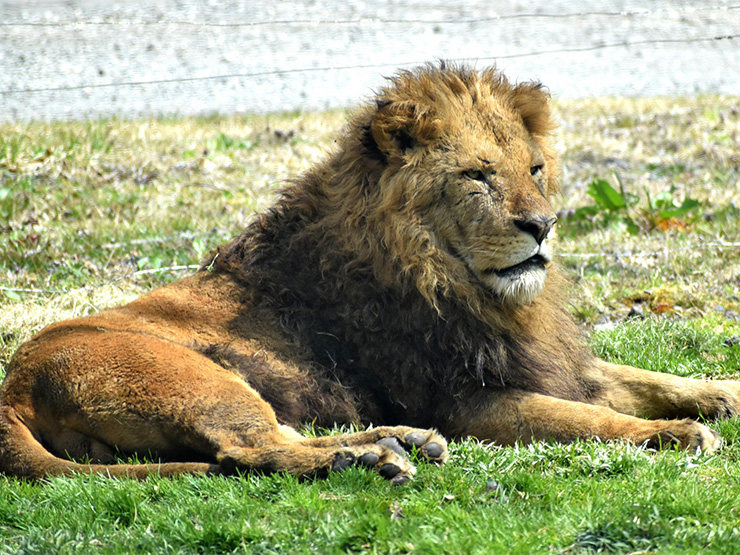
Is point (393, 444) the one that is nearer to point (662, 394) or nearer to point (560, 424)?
point (560, 424)

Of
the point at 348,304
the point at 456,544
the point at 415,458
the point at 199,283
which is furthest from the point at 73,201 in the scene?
the point at 456,544

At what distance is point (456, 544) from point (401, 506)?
44cm

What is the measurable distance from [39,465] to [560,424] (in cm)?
237

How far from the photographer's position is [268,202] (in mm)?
9336

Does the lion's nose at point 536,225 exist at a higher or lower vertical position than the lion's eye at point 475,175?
lower

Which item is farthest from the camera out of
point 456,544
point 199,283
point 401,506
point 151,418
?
point 199,283

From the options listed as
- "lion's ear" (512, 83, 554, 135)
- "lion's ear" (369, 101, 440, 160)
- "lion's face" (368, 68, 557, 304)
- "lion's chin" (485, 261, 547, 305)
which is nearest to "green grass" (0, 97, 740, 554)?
"lion's chin" (485, 261, 547, 305)

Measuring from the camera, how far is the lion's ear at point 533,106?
487 cm

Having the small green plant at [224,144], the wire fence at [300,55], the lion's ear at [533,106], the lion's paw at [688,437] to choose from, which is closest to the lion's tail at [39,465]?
the lion's paw at [688,437]

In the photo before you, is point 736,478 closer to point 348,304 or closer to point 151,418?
point 348,304

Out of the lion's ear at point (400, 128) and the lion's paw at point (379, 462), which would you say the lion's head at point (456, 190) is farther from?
the lion's paw at point (379, 462)

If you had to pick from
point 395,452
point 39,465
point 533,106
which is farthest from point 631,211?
point 39,465

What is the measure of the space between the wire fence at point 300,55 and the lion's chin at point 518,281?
9059 millimetres

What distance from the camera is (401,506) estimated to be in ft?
11.5
